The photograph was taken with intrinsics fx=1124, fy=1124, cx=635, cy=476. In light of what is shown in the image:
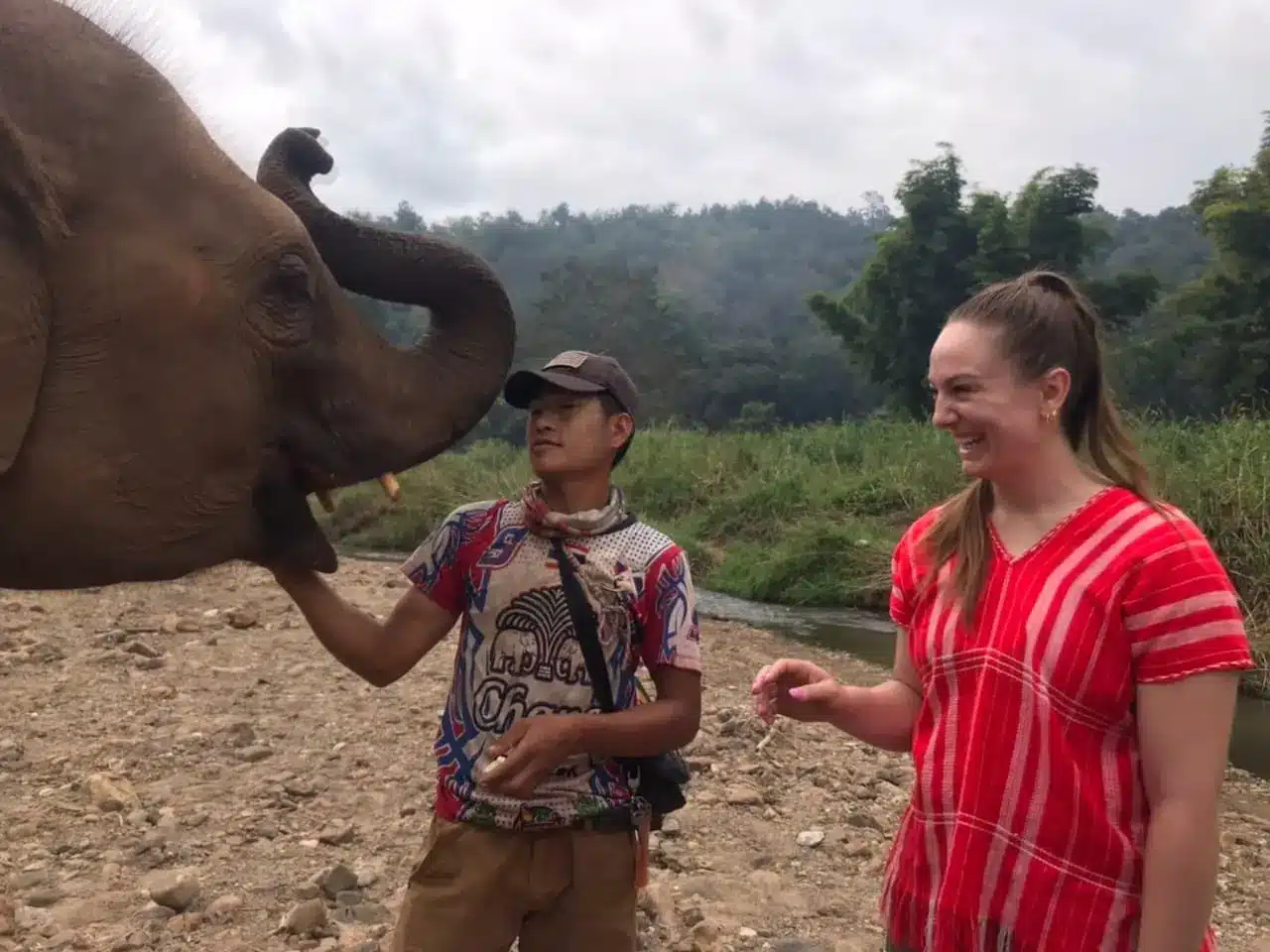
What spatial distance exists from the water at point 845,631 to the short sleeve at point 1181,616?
22.8ft

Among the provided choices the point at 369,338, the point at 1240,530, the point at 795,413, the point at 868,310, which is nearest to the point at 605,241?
the point at 795,413

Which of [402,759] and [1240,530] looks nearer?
[402,759]

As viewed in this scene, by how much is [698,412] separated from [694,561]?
24843mm

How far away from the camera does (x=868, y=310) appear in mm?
26719

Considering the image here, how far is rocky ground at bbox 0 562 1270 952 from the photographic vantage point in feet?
12.4

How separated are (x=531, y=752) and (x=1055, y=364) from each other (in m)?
1.05

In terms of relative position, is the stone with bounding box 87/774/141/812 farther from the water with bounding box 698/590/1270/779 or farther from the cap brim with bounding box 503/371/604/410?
the water with bounding box 698/590/1270/779

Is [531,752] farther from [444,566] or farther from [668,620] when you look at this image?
[444,566]

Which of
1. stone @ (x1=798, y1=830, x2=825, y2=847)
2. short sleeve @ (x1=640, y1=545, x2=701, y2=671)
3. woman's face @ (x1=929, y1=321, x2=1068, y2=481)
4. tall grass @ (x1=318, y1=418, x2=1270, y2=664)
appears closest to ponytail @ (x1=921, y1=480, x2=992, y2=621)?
woman's face @ (x1=929, y1=321, x2=1068, y2=481)

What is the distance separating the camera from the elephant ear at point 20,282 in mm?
1516

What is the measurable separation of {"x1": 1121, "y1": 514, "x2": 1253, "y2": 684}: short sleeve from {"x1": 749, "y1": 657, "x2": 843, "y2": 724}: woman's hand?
0.55 meters

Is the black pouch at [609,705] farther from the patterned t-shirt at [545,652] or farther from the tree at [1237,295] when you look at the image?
the tree at [1237,295]

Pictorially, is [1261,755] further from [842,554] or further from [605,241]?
[605,241]

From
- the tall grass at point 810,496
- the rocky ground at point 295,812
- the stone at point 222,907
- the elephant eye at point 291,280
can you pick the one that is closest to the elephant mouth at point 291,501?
the elephant eye at point 291,280
